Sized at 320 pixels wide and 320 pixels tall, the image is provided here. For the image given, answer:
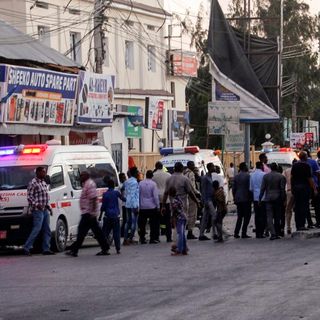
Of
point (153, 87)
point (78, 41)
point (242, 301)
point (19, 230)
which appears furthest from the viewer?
point (153, 87)

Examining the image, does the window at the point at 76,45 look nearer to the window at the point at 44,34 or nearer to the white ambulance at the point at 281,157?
the window at the point at 44,34

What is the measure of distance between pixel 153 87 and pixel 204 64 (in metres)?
19.7

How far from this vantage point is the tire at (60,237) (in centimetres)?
2158

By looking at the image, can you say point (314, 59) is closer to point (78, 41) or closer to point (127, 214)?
point (78, 41)

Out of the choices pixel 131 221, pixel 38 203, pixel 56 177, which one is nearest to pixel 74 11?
pixel 131 221

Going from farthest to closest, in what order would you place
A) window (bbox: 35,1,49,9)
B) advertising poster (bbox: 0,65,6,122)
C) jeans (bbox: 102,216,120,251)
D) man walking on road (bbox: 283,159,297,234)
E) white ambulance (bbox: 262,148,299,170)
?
window (bbox: 35,1,49,9) → white ambulance (bbox: 262,148,299,170) → advertising poster (bbox: 0,65,6,122) → man walking on road (bbox: 283,159,297,234) → jeans (bbox: 102,216,120,251)

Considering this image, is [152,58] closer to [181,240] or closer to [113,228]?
[113,228]

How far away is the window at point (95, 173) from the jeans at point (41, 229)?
183cm

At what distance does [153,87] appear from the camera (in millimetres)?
52875

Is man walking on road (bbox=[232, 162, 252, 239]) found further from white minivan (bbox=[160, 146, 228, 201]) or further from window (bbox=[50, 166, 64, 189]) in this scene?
white minivan (bbox=[160, 146, 228, 201])

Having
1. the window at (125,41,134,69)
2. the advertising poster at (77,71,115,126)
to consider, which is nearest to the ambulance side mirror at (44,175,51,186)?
the advertising poster at (77,71,115,126)

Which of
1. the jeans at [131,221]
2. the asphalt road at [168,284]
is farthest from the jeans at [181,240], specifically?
the jeans at [131,221]

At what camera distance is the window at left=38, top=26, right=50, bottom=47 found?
4192 cm

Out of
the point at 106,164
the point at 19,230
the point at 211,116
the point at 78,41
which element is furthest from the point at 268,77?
the point at 19,230
